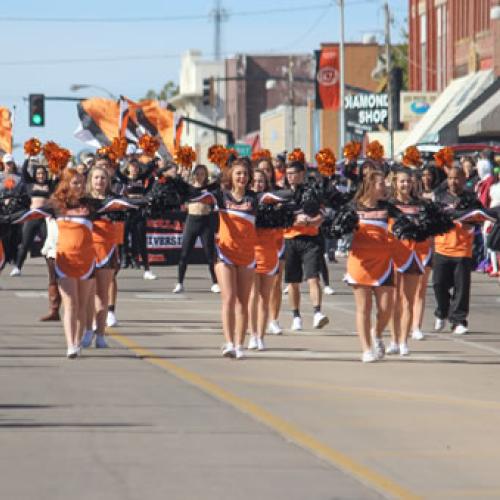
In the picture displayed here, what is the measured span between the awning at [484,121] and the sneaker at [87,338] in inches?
1449

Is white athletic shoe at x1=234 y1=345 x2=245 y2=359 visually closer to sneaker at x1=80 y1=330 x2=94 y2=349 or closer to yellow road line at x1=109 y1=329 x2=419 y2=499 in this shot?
yellow road line at x1=109 y1=329 x2=419 y2=499

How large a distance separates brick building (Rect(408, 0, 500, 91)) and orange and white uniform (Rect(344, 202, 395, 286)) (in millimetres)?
36631

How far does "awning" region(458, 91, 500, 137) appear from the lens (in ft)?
175

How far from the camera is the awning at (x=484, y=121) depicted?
53369mm

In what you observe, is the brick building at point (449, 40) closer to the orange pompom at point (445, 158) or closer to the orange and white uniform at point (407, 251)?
the orange pompom at point (445, 158)

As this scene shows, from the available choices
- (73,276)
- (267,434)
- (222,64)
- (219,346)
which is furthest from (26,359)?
(222,64)

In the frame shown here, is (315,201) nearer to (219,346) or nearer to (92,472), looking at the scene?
(219,346)

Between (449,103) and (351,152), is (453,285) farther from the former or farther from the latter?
(449,103)

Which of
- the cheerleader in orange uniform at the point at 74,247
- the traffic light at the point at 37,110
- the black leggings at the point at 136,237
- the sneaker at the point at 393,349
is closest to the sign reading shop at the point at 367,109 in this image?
the traffic light at the point at 37,110

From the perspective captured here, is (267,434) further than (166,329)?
No

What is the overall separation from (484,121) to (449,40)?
12151 mm

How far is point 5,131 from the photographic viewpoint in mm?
34375

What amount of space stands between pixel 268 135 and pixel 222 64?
146 feet

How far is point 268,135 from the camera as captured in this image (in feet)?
367
